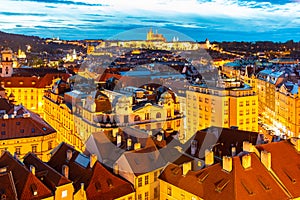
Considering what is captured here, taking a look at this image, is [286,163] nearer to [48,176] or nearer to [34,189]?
[48,176]

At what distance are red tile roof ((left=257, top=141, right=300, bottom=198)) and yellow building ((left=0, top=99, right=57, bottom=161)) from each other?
34605 millimetres

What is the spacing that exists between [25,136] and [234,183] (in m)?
36.2

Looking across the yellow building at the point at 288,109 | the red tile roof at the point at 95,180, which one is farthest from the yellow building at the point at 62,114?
the yellow building at the point at 288,109

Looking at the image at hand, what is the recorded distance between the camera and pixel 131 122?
226ft

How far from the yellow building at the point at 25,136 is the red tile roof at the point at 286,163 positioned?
34605mm

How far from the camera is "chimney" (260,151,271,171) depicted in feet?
135

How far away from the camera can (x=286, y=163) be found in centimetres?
4303

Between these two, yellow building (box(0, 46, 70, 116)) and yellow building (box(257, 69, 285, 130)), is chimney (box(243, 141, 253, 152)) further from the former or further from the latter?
yellow building (box(0, 46, 70, 116))

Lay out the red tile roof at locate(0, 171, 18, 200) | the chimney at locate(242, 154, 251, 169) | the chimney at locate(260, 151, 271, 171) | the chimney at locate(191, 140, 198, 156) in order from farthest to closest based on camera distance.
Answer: the chimney at locate(191, 140, 198, 156)
the chimney at locate(260, 151, 271, 171)
the chimney at locate(242, 154, 251, 169)
the red tile roof at locate(0, 171, 18, 200)

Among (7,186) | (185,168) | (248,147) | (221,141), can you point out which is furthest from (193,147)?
(7,186)

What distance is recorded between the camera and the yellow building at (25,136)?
61.5 m

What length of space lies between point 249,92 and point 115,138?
35.4m

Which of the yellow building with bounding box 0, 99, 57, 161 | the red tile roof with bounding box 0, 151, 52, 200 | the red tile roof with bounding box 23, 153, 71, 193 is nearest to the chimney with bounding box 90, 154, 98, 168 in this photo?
the red tile roof with bounding box 23, 153, 71, 193

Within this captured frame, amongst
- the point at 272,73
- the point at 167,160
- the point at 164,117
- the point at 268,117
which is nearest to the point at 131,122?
the point at 164,117
